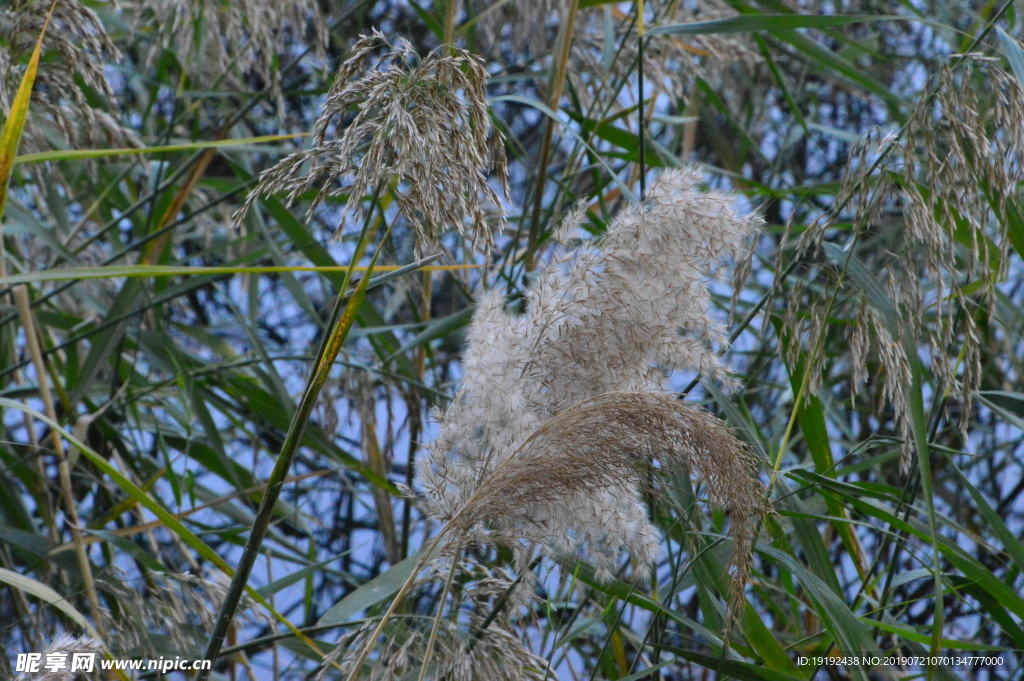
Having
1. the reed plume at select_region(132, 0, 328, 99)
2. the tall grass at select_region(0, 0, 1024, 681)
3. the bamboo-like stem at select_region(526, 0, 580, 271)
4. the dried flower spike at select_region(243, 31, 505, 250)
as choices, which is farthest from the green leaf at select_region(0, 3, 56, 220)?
the bamboo-like stem at select_region(526, 0, 580, 271)

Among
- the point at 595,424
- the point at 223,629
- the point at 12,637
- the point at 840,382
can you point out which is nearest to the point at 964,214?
the point at 595,424

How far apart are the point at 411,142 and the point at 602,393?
0.25 m

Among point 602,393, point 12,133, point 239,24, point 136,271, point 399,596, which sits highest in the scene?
point 239,24

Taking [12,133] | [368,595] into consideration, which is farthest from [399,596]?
[12,133]

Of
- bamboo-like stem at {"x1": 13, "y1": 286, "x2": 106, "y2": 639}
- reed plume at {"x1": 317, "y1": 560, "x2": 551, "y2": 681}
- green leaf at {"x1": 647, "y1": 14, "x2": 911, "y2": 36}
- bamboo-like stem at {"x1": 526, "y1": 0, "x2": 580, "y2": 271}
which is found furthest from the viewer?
bamboo-like stem at {"x1": 526, "y1": 0, "x2": 580, "y2": 271}

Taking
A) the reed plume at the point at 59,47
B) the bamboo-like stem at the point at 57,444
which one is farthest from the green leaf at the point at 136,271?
the bamboo-like stem at the point at 57,444

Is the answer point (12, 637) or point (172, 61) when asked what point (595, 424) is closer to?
point (12, 637)

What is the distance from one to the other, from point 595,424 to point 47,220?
1502 mm

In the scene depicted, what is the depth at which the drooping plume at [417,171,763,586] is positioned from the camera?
659 mm

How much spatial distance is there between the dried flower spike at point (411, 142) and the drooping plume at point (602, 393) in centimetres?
10

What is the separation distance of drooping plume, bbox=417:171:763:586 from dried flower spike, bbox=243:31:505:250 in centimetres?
10

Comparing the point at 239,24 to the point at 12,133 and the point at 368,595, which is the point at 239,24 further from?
the point at 368,595

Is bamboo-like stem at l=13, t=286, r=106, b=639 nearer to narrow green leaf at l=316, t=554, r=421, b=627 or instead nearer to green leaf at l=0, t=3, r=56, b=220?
narrow green leaf at l=316, t=554, r=421, b=627

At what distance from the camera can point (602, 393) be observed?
27.5 inches
